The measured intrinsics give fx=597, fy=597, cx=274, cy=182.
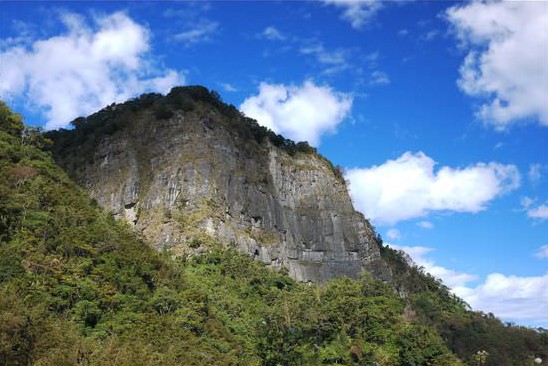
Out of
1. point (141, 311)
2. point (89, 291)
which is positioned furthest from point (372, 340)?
point (89, 291)

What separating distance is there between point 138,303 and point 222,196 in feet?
135

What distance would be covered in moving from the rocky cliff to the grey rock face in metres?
0.16

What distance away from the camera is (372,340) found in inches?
2507

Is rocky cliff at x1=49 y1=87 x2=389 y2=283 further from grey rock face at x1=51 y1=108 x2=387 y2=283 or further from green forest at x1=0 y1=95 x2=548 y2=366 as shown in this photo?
green forest at x1=0 y1=95 x2=548 y2=366

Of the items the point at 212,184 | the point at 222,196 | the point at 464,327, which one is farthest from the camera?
the point at 464,327

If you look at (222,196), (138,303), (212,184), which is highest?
(212,184)

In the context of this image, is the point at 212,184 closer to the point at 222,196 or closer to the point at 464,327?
the point at 222,196

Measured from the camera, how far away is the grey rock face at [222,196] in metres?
83.9

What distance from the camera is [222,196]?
86.4 m

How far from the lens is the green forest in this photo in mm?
30297

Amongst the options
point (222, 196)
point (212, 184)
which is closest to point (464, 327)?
point (222, 196)

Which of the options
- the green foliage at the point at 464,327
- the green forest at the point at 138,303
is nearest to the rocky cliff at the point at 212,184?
the green forest at the point at 138,303

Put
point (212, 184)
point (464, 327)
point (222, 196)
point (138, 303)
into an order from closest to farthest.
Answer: point (138, 303) < point (212, 184) < point (222, 196) < point (464, 327)

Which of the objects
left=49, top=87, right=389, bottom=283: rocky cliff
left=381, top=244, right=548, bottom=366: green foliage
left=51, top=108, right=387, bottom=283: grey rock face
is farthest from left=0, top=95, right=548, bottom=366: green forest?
left=381, top=244, right=548, bottom=366: green foliage
